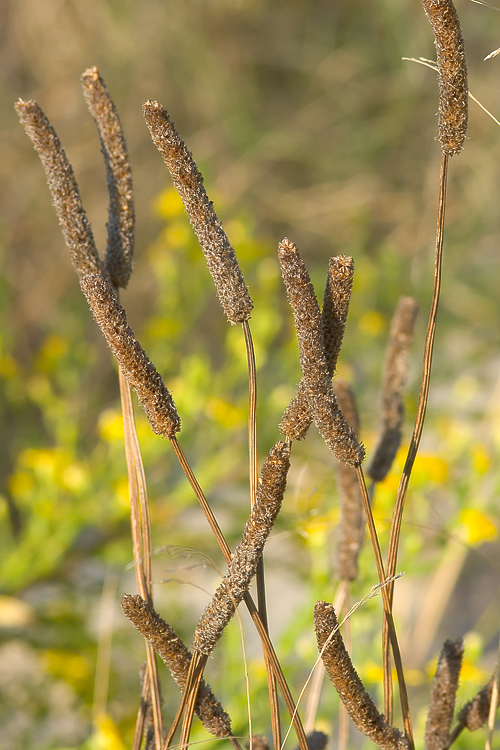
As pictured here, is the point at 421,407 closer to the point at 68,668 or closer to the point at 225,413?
the point at 225,413

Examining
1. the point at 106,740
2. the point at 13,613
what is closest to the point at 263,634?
the point at 106,740

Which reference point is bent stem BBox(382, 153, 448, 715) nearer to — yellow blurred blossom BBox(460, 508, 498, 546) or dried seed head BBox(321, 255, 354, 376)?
dried seed head BBox(321, 255, 354, 376)

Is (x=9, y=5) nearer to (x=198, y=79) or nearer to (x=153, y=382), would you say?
(x=198, y=79)

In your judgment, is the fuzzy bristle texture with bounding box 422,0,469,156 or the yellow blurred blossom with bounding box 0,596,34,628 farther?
the yellow blurred blossom with bounding box 0,596,34,628

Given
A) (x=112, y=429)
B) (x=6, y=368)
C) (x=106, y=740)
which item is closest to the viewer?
(x=106, y=740)

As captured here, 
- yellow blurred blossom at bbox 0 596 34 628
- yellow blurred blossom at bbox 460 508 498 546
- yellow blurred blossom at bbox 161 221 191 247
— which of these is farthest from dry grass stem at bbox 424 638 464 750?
yellow blurred blossom at bbox 161 221 191 247

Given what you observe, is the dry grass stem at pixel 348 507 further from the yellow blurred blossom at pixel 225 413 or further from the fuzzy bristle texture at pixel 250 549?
the yellow blurred blossom at pixel 225 413
